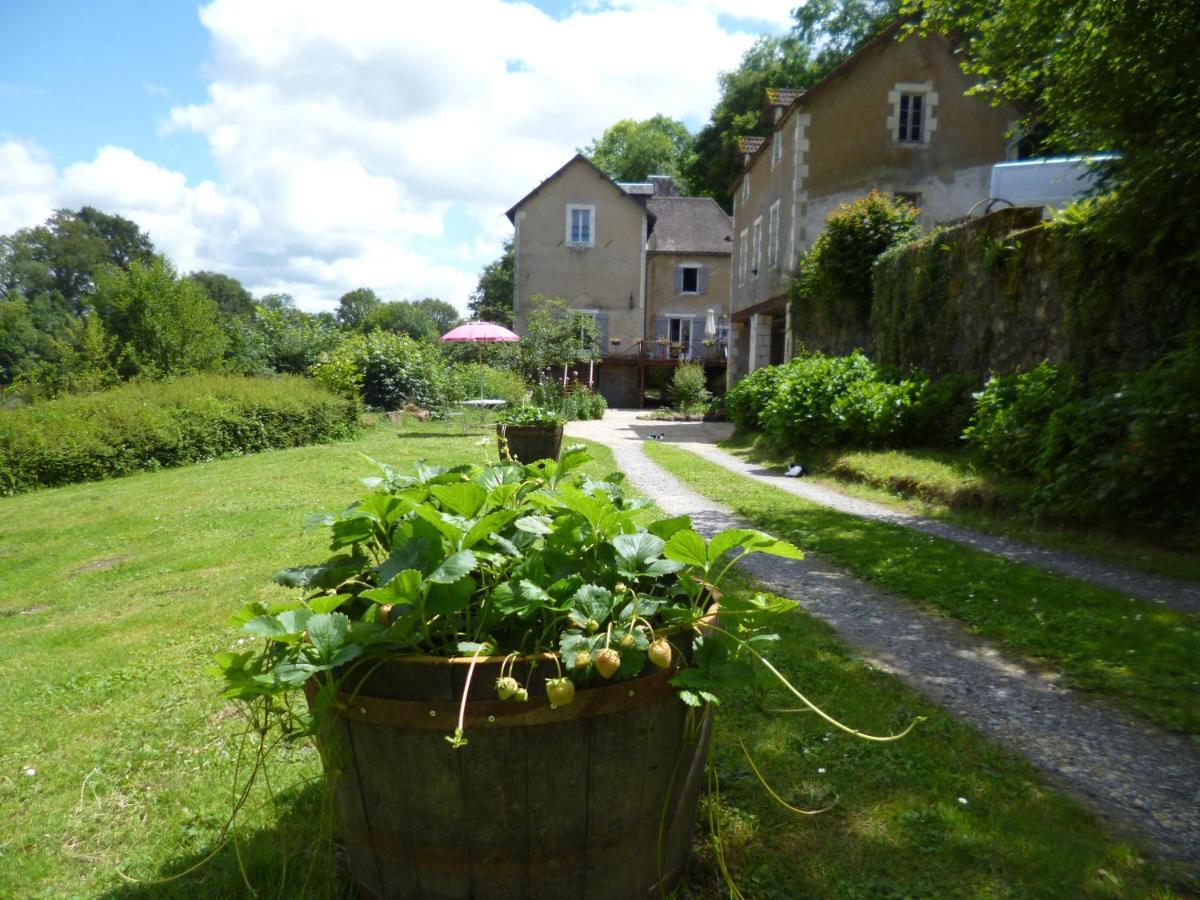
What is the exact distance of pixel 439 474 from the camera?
7.94ft

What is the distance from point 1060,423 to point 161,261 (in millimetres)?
26698

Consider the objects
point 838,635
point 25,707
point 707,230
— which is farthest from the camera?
point 707,230

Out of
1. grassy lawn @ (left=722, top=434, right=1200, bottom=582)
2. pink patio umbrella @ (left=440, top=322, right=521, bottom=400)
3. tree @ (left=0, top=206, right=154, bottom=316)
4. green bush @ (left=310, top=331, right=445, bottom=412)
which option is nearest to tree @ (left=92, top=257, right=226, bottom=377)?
green bush @ (left=310, top=331, right=445, bottom=412)

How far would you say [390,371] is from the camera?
74.1ft

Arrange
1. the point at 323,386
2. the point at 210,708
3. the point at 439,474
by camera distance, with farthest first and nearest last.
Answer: the point at 323,386 < the point at 210,708 < the point at 439,474

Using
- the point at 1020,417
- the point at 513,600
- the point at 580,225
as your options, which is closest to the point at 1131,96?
the point at 1020,417

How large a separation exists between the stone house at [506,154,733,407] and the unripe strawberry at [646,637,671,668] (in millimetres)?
29017

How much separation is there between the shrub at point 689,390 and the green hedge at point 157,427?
12464 millimetres

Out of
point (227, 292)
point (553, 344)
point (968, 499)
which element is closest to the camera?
point (968, 499)

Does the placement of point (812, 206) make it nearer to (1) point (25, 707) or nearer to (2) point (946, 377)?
(2) point (946, 377)

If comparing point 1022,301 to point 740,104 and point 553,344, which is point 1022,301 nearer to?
point 553,344

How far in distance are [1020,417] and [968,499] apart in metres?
1.07

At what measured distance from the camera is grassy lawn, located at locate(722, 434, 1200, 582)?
5.85 m

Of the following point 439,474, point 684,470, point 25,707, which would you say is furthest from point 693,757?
point 684,470
